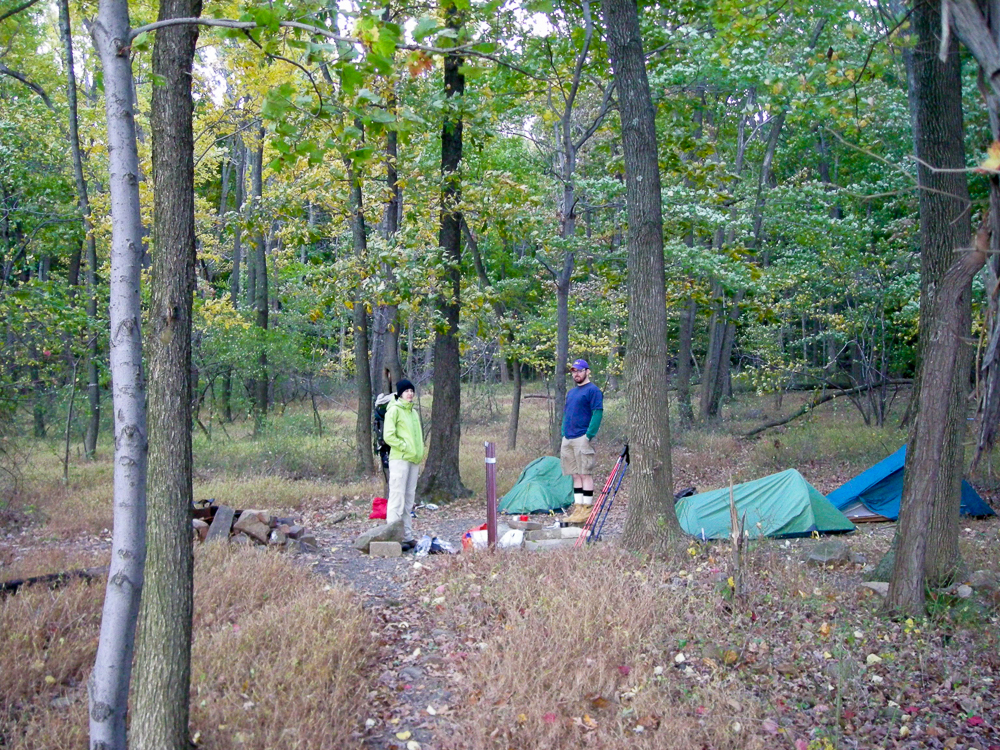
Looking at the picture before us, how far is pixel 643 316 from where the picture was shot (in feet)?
23.6

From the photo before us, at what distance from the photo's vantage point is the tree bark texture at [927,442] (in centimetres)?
578

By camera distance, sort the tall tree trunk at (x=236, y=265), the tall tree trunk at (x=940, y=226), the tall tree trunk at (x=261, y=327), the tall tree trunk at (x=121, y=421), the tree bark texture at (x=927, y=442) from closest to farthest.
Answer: the tall tree trunk at (x=121, y=421)
the tree bark texture at (x=927, y=442)
the tall tree trunk at (x=940, y=226)
the tall tree trunk at (x=261, y=327)
the tall tree trunk at (x=236, y=265)

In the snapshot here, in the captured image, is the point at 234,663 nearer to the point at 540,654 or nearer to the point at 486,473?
the point at 540,654

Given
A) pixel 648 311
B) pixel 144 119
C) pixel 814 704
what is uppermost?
pixel 144 119

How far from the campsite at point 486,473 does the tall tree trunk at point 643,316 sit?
3 centimetres

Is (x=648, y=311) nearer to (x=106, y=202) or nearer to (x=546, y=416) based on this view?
(x=106, y=202)

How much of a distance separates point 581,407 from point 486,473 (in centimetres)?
166

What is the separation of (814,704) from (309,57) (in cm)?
465

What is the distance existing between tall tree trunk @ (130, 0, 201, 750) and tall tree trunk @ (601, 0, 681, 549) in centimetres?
442

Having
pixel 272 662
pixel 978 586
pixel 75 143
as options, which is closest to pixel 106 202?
pixel 75 143

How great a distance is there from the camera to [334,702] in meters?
4.41

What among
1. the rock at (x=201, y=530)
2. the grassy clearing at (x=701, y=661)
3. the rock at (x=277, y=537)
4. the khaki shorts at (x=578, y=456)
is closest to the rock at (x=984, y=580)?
the grassy clearing at (x=701, y=661)

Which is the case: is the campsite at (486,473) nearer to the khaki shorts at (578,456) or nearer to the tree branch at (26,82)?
the khaki shorts at (578,456)

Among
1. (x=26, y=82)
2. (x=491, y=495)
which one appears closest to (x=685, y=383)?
(x=491, y=495)
